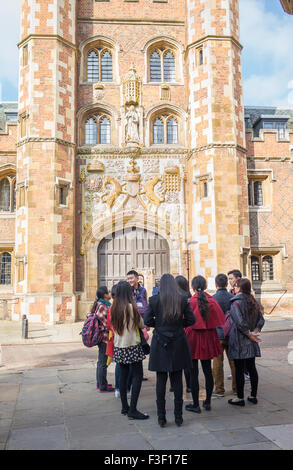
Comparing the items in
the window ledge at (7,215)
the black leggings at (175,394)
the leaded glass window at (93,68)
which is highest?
the leaded glass window at (93,68)

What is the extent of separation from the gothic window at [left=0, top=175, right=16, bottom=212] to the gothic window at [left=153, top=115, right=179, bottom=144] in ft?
21.6

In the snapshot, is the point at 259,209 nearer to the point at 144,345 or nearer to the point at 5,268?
the point at 5,268

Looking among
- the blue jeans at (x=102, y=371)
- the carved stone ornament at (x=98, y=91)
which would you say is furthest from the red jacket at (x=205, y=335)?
the carved stone ornament at (x=98, y=91)

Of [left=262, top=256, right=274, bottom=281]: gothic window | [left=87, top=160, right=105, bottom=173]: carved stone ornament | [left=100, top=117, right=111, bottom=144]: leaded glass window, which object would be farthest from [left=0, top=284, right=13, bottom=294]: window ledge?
[left=262, top=256, right=274, bottom=281]: gothic window

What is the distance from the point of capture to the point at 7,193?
58.7ft

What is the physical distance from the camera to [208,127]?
53.3 feet

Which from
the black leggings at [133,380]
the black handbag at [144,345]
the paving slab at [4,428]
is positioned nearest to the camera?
the paving slab at [4,428]

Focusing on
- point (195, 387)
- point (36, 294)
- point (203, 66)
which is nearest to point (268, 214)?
point (203, 66)

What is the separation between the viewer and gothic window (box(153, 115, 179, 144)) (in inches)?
706

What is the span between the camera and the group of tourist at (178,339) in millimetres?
4543

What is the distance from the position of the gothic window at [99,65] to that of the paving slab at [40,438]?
16.4 metres

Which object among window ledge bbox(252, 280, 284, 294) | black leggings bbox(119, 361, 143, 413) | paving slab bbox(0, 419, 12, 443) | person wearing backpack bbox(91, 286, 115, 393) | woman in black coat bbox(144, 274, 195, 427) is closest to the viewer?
paving slab bbox(0, 419, 12, 443)

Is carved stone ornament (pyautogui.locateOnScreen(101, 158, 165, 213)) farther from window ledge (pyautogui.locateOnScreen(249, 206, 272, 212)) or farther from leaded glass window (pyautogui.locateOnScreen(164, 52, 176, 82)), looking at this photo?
leaded glass window (pyautogui.locateOnScreen(164, 52, 176, 82))

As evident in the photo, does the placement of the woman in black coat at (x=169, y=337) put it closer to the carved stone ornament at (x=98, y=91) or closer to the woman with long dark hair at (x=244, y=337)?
the woman with long dark hair at (x=244, y=337)
